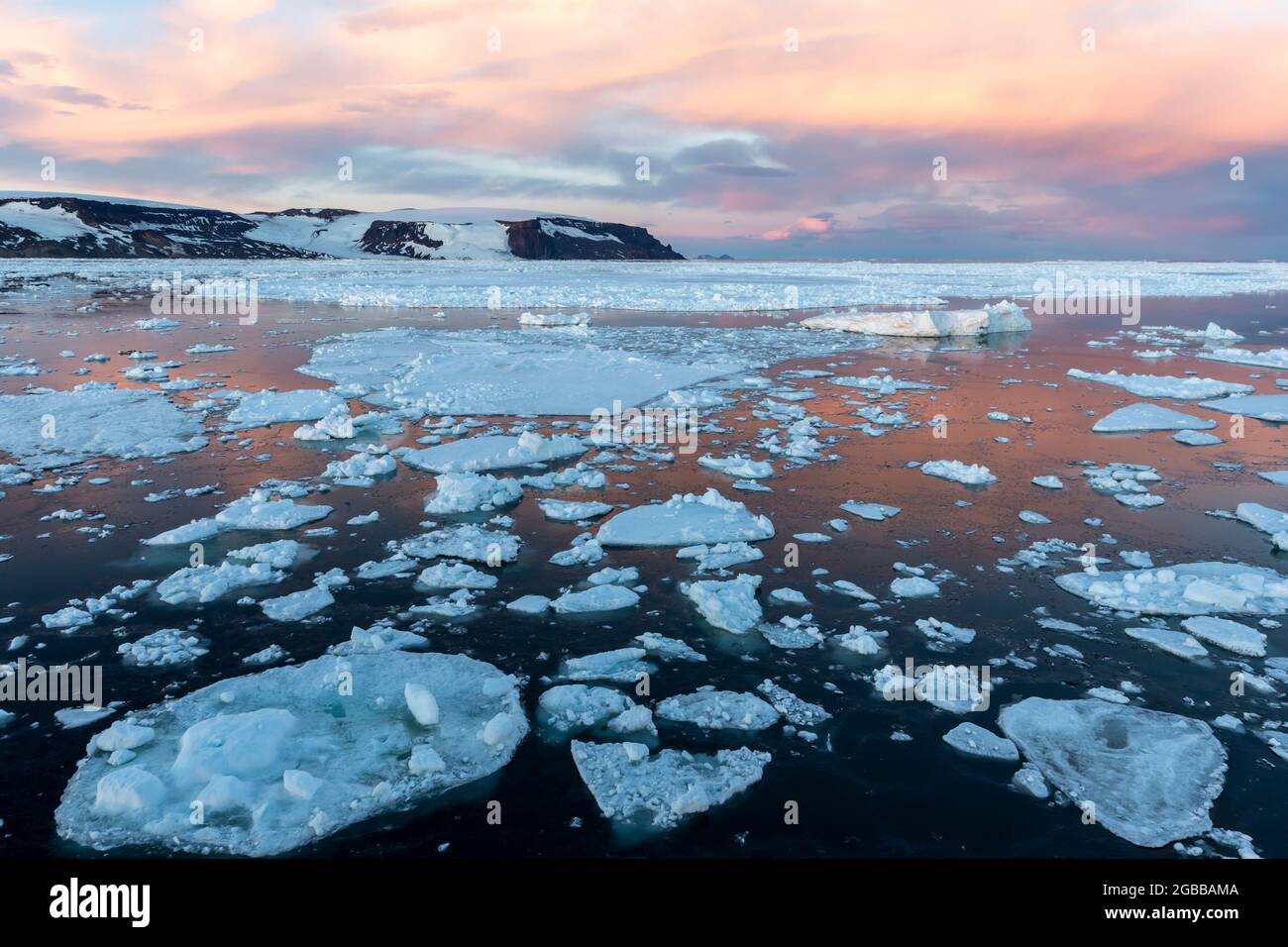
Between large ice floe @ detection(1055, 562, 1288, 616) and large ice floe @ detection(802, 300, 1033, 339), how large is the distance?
1570cm

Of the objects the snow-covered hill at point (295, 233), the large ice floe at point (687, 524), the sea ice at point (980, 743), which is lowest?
the sea ice at point (980, 743)

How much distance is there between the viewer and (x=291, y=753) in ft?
12.2

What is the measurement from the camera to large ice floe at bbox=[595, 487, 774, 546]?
6.35 metres

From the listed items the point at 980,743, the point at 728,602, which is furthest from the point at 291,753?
the point at 980,743

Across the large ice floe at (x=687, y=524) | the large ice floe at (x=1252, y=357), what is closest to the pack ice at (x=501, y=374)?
the large ice floe at (x=687, y=524)

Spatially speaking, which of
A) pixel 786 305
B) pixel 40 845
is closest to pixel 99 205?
pixel 786 305

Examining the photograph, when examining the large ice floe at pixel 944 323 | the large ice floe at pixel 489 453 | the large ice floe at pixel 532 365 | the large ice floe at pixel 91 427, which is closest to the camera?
the large ice floe at pixel 489 453

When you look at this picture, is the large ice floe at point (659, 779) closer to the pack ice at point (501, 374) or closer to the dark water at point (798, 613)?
the dark water at point (798, 613)

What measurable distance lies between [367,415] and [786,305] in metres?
23.5

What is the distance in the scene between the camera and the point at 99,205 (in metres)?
95.6

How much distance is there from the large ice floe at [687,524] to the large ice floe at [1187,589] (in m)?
2.48

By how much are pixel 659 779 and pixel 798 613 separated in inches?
76.7

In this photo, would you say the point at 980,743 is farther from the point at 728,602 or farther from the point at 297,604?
the point at 297,604

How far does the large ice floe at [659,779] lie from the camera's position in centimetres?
338
